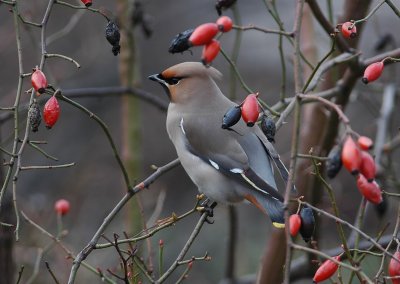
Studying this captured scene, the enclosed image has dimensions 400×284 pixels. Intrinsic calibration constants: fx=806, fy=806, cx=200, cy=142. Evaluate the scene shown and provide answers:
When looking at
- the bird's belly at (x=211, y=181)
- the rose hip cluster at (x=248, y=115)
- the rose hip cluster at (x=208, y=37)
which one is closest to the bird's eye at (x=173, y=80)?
the bird's belly at (x=211, y=181)

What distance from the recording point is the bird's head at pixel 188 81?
12.2 ft

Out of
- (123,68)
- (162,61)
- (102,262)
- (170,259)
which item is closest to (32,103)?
(123,68)

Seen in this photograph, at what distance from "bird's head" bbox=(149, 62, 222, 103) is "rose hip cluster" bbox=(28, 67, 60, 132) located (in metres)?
1.26

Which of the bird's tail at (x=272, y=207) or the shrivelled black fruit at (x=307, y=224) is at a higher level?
the shrivelled black fruit at (x=307, y=224)

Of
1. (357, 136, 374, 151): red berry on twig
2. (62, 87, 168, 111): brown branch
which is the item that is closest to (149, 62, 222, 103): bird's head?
(62, 87, 168, 111): brown branch

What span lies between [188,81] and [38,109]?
1.39 metres

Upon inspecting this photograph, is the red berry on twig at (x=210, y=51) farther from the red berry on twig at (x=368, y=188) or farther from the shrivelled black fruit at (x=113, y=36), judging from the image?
the red berry on twig at (x=368, y=188)

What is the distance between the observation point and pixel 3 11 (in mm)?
8805

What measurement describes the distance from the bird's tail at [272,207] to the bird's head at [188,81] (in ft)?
2.25

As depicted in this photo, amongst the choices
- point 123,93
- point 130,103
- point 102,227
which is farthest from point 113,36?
point 130,103

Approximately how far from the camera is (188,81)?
375 centimetres

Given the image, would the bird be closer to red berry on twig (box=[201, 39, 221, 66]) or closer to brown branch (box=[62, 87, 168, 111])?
brown branch (box=[62, 87, 168, 111])

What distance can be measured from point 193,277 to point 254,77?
8.42ft

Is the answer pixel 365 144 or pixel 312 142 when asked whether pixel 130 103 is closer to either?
pixel 312 142
